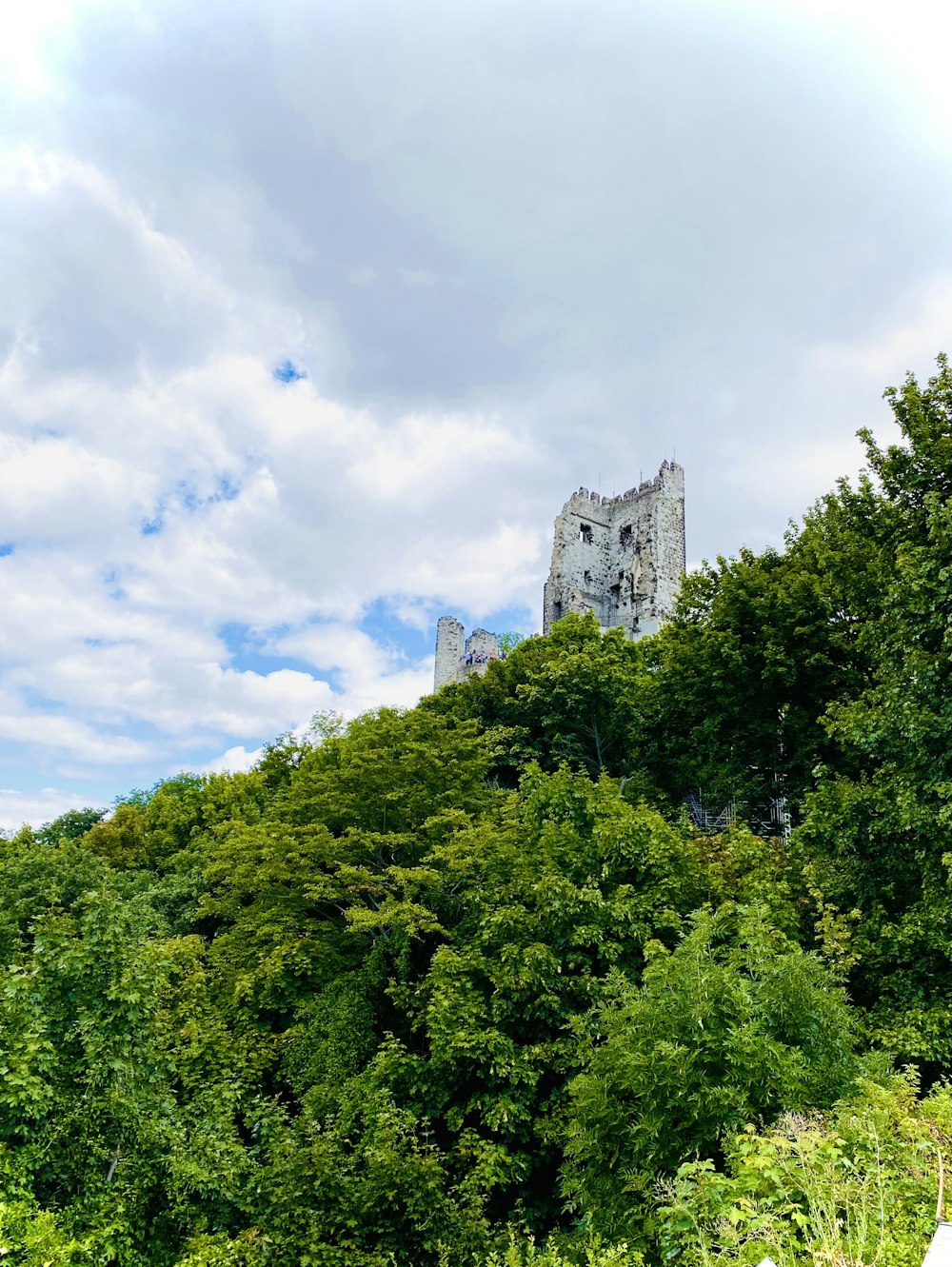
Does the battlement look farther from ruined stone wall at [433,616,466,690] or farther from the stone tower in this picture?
ruined stone wall at [433,616,466,690]

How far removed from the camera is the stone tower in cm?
5212

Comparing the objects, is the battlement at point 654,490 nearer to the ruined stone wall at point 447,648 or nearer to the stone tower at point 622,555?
the stone tower at point 622,555

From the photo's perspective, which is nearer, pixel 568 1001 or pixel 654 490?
pixel 568 1001

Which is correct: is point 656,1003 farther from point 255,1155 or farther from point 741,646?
point 741,646

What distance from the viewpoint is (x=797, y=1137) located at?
563cm

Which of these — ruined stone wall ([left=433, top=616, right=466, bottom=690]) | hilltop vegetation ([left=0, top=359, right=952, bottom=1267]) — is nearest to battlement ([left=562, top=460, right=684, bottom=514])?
ruined stone wall ([left=433, top=616, right=466, bottom=690])

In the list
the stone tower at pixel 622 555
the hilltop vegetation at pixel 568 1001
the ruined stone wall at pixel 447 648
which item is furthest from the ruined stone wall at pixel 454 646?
the hilltop vegetation at pixel 568 1001

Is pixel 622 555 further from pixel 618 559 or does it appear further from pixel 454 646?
pixel 454 646

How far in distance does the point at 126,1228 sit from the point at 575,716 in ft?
66.8

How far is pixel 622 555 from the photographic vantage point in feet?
187

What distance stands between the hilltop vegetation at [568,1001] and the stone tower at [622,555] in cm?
3168

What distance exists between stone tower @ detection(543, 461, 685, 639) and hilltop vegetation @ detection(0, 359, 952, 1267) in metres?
31.7

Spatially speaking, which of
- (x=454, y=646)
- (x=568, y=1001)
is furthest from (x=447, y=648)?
(x=568, y=1001)

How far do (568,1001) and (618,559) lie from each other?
4799 centimetres
